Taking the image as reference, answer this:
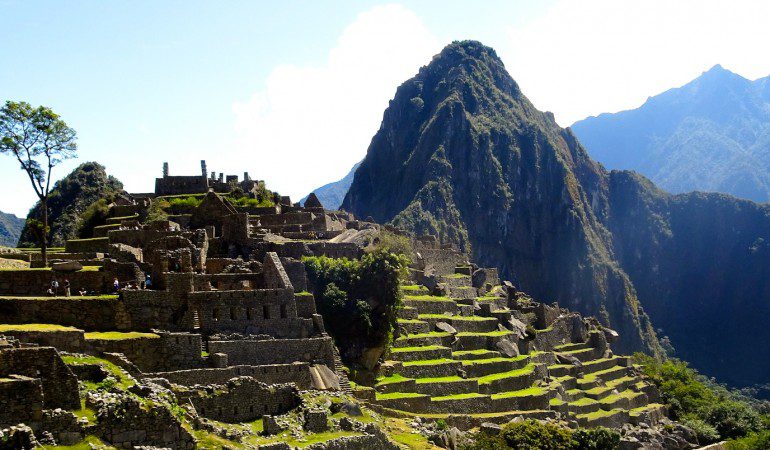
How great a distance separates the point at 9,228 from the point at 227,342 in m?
106

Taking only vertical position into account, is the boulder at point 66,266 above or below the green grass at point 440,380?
above

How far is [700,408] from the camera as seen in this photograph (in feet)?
223

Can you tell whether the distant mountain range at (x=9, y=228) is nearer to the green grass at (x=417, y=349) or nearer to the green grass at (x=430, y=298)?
the green grass at (x=430, y=298)

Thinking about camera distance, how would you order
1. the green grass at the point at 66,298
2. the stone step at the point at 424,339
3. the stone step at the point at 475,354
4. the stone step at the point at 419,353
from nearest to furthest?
the green grass at the point at 66,298 → the stone step at the point at 419,353 → the stone step at the point at 424,339 → the stone step at the point at 475,354

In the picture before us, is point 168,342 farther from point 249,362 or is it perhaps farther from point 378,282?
point 378,282

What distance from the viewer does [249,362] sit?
3034cm

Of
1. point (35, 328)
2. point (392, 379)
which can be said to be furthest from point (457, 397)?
point (35, 328)

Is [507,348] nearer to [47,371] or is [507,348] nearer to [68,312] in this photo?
[68,312]

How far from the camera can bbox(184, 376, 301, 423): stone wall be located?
86.6 feet

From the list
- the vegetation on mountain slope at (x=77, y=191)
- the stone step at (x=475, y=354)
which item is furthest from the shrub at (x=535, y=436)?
the vegetation on mountain slope at (x=77, y=191)

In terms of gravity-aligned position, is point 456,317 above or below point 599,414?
above

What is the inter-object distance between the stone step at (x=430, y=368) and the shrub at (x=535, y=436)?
17.3 ft

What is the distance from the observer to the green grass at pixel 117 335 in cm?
2604

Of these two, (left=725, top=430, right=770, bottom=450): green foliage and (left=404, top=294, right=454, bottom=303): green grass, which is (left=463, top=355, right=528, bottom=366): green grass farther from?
(left=725, top=430, right=770, bottom=450): green foliage
